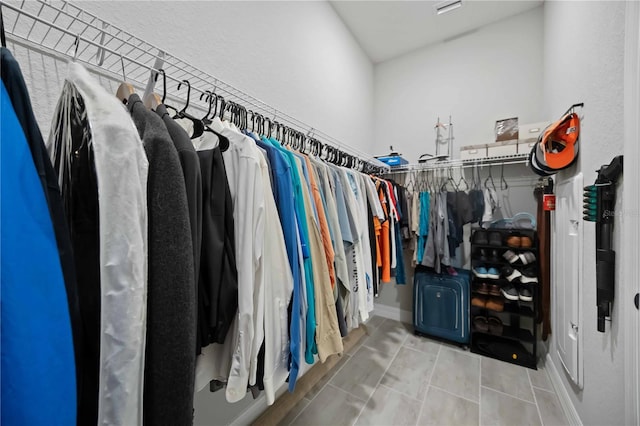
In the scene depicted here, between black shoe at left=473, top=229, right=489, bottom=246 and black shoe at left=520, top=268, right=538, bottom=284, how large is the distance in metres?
0.35

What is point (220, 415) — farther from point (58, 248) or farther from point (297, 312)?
point (58, 248)

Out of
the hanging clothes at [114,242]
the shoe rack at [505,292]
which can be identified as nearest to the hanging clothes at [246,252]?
the hanging clothes at [114,242]

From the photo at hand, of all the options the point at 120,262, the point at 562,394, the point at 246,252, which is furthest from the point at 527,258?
the point at 120,262

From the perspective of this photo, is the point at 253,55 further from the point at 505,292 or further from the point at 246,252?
the point at 505,292

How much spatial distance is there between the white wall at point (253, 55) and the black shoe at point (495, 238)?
1.59m

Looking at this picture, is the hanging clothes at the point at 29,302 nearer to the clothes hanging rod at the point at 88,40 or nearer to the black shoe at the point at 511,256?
the clothes hanging rod at the point at 88,40

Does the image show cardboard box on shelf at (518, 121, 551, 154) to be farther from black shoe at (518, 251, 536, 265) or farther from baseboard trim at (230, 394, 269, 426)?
baseboard trim at (230, 394, 269, 426)

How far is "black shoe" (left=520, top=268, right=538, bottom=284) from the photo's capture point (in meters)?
1.90

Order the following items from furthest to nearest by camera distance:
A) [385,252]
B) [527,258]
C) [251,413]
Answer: [527,258] < [385,252] < [251,413]

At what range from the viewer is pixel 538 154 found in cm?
166

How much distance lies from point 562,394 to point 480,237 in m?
1.12

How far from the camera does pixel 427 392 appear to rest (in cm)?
165

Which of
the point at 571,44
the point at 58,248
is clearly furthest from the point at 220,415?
the point at 571,44

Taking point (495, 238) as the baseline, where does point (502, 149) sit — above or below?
above
